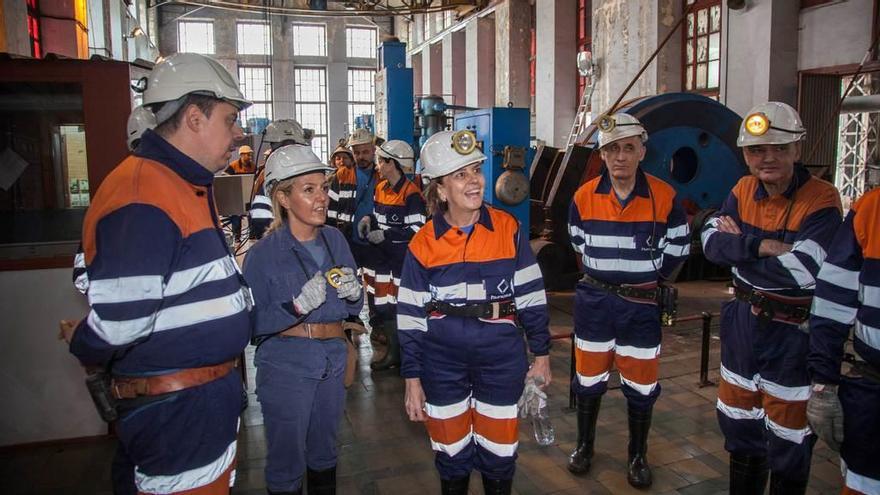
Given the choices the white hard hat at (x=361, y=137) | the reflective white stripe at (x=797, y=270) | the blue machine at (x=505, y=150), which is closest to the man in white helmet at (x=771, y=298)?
the reflective white stripe at (x=797, y=270)

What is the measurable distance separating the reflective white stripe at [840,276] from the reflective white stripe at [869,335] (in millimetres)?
137

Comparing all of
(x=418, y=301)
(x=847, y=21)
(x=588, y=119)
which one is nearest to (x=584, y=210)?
(x=418, y=301)

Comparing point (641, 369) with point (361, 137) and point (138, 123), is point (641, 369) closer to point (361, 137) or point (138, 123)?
point (138, 123)

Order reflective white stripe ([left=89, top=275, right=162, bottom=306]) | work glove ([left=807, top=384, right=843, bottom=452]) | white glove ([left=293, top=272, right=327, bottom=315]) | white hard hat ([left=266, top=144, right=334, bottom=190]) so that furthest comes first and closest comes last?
white hard hat ([left=266, top=144, right=334, bottom=190]) < white glove ([left=293, top=272, right=327, bottom=315]) < work glove ([left=807, top=384, right=843, bottom=452]) < reflective white stripe ([left=89, top=275, right=162, bottom=306])

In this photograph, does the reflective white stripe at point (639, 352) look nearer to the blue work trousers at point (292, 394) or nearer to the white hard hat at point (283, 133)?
the blue work trousers at point (292, 394)

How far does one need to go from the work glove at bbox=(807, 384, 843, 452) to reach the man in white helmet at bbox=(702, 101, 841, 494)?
51 cm

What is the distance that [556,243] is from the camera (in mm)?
7676

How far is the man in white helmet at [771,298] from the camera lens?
2740 mm

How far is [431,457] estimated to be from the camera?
386 centimetres

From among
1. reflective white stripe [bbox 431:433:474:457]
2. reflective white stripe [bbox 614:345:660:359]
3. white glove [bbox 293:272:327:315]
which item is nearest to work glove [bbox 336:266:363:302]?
white glove [bbox 293:272:327:315]

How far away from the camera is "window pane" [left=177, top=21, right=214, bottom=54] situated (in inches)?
1109

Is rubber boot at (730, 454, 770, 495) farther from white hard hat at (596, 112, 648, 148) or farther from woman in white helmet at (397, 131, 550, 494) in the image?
white hard hat at (596, 112, 648, 148)

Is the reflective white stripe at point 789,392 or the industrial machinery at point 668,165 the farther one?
the industrial machinery at point 668,165

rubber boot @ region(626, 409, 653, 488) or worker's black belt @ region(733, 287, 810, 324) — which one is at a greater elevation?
worker's black belt @ region(733, 287, 810, 324)
